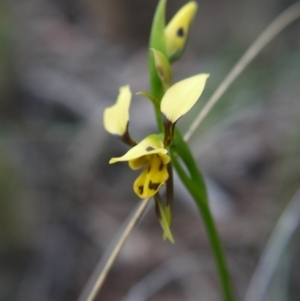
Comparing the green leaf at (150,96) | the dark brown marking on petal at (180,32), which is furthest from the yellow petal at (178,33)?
the green leaf at (150,96)

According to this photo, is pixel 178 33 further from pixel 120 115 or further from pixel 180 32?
pixel 120 115

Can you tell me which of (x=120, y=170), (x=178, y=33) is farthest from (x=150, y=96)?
(x=120, y=170)

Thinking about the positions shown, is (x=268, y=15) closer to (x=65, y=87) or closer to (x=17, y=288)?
(x=65, y=87)

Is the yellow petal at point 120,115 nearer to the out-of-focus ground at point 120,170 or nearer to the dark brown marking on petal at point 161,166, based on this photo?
the dark brown marking on petal at point 161,166

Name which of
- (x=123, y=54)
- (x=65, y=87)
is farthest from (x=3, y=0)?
(x=123, y=54)

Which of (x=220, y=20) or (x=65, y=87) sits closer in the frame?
(x=65, y=87)
